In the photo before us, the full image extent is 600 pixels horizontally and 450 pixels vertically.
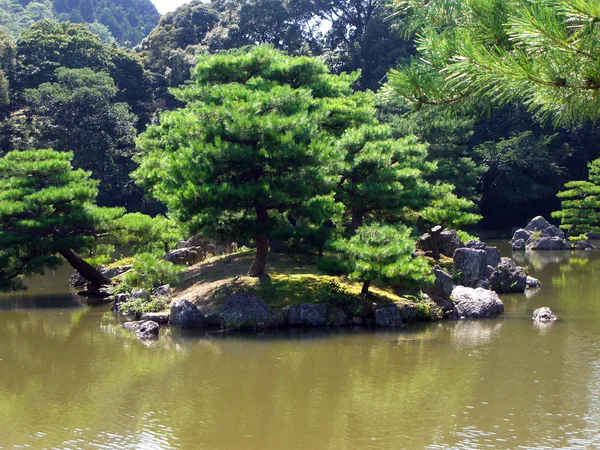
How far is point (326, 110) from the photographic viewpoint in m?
14.3

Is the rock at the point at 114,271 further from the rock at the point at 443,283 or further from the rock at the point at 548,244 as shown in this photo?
the rock at the point at 548,244

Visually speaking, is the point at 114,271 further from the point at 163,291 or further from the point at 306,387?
the point at 306,387

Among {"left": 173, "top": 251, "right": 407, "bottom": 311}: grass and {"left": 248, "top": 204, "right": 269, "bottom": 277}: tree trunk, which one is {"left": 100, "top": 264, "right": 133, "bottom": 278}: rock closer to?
{"left": 173, "top": 251, "right": 407, "bottom": 311}: grass

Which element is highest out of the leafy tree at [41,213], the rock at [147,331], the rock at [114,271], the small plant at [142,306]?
the leafy tree at [41,213]

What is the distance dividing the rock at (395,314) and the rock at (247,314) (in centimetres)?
167

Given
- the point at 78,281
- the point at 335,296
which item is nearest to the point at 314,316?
the point at 335,296

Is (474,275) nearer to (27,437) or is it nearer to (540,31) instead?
(27,437)

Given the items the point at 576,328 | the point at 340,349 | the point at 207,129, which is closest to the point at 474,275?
the point at 576,328

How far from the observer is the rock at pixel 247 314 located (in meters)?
11.9

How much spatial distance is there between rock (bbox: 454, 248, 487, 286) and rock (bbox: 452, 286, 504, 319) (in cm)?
189

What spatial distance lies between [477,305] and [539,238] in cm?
1493

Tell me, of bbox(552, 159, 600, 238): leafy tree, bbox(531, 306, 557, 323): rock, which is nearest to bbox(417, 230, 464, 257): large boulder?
bbox(531, 306, 557, 323): rock

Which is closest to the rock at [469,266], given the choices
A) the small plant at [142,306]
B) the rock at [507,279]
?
the rock at [507,279]

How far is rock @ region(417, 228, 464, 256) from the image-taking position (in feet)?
57.2
